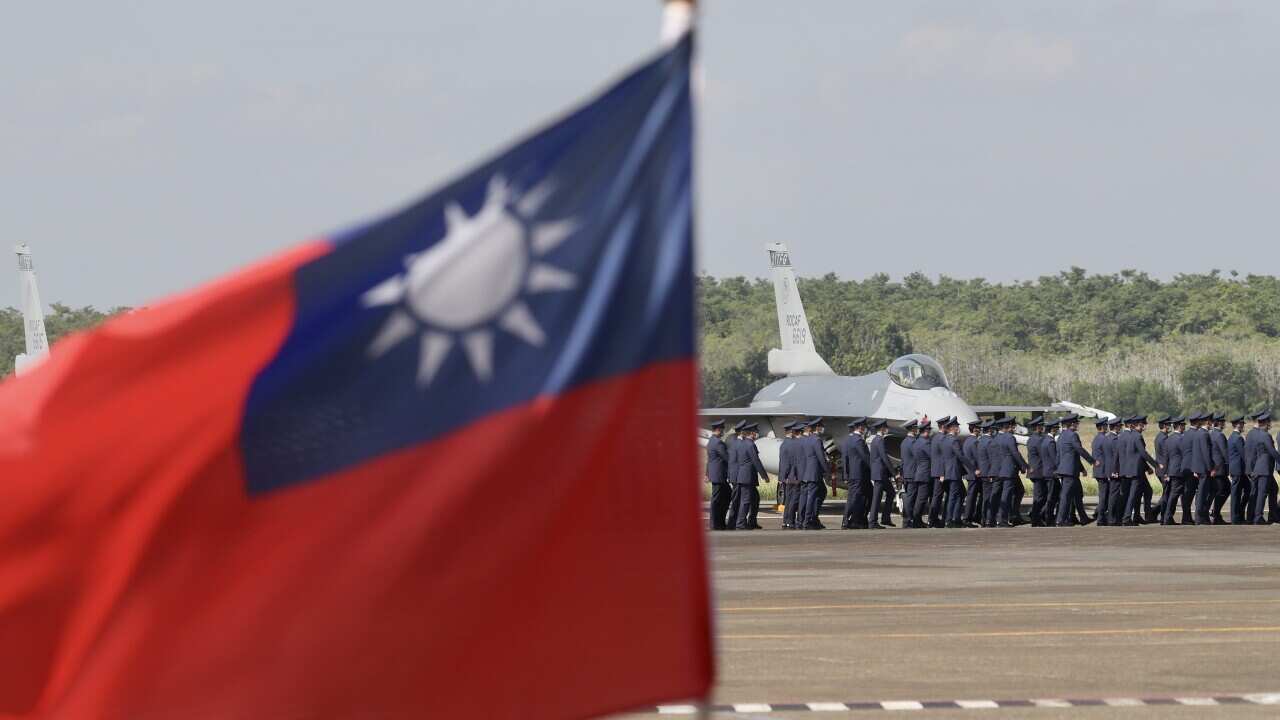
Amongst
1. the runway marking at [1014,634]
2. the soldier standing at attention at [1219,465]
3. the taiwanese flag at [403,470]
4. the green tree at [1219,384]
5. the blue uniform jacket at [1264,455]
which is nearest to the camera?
the taiwanese flag at [403,470]

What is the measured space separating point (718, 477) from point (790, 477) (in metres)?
1.00

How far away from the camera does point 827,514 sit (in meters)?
36.4

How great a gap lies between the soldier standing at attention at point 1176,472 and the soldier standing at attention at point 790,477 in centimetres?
503

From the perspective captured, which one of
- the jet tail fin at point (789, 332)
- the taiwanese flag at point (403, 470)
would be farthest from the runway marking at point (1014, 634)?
the jet tail fin at point (789, 332)

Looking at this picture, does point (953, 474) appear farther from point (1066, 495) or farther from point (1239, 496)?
point (1239, 496)

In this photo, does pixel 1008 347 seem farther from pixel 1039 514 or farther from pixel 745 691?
pixel 745 691

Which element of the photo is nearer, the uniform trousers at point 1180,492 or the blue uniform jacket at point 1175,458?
the blue uniform jacket at point 1175,458

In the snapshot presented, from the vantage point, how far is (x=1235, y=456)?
29.4 meters

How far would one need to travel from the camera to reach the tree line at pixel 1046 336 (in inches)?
3661

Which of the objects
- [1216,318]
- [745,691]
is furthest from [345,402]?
[1216,318]

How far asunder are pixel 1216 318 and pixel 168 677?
4816 inches

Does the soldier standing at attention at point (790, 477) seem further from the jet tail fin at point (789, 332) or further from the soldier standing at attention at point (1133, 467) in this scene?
the jet tail fin at point (789, 332)

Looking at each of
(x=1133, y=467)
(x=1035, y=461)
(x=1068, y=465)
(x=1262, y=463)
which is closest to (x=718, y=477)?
(x=1035, y=461)

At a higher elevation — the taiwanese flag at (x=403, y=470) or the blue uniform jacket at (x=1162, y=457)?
the taiwanese flag at (x=403, y=470)
